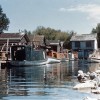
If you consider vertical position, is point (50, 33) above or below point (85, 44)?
above

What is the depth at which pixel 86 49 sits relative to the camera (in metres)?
128

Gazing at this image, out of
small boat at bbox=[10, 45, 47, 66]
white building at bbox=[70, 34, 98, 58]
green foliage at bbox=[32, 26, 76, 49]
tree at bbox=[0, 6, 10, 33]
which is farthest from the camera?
green foliage at bbox=[32, 26, 76, 49]

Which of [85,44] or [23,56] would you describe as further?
[85,44]

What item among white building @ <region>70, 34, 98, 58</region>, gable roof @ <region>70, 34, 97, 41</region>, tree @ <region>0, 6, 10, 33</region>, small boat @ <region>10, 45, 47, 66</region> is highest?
tree @ <region>0, 6, 10, 33</region>

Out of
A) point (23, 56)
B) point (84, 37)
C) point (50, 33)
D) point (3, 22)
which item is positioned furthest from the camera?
point (50, 33)

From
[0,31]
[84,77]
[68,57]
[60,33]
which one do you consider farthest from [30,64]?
[60,33]

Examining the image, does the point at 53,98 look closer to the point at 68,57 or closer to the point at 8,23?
the point at 8,23

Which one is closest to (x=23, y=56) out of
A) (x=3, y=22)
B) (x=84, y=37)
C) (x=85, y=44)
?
(x=3, y=22)

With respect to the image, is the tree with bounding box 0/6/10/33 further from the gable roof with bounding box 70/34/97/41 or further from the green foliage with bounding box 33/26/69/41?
the green foliage with bounding box 33/26/69/41

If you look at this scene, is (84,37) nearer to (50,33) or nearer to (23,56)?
(50,33)

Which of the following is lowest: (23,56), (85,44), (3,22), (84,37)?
(23,56)

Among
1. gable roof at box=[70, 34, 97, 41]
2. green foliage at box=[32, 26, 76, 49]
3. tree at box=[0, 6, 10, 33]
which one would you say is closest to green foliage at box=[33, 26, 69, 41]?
green foliage at box=[32, 26, 76, 49]

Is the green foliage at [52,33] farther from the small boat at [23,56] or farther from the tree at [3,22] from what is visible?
the small boat at [23,56]

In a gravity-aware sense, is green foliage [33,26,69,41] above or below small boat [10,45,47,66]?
above
